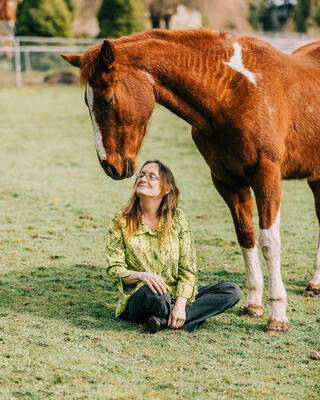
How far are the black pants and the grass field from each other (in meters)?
0.09

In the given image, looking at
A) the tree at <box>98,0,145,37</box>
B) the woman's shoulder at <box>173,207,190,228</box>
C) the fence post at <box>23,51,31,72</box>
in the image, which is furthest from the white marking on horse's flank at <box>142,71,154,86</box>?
the tree at <box>98,0,145,37</box>

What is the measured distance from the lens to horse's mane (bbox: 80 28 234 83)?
11.9ft

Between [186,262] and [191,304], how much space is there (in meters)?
0.31

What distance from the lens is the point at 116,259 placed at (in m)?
4.06

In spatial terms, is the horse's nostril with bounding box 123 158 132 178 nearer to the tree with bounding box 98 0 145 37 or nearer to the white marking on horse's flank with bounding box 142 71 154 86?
the white marking on horse's flank with bounding box 142 71 154 86

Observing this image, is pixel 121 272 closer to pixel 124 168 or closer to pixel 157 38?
pixel 124 168

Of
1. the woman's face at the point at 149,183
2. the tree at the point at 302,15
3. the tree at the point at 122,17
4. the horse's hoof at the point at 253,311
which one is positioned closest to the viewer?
the woman's face at the point at 149,183

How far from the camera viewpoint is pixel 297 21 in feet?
194

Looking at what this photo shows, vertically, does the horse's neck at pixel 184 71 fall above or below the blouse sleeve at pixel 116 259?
above

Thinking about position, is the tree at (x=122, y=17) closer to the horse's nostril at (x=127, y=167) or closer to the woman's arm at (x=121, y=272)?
the woman's arm at (x=121, y=272)

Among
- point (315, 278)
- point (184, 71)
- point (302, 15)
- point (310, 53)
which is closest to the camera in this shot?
point (184, 71)

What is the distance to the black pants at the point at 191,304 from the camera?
3.90 metres

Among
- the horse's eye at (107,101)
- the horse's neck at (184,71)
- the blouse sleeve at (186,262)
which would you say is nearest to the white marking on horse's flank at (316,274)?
the blouse sleeve at (186,262)

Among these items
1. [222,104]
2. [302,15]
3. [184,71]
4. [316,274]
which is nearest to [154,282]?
[222,104]
